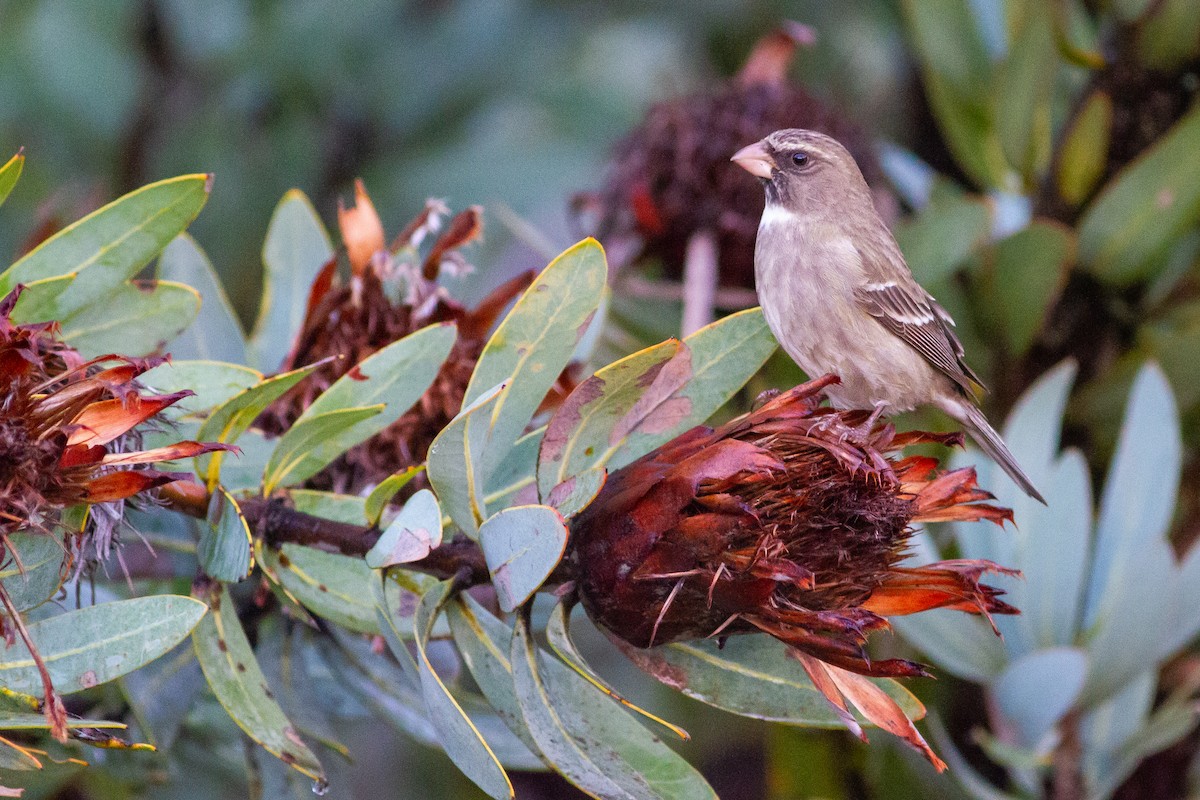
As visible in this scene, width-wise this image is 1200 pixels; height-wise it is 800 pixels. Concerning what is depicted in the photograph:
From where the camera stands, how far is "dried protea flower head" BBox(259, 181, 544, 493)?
1.31 meters

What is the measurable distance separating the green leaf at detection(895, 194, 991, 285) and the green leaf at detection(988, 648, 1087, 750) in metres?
0.58

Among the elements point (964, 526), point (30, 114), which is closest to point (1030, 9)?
point (964, 526)

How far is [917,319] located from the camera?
177 cm

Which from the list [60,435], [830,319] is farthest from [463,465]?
[830,319]

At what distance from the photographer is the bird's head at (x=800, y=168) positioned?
1.80 meters

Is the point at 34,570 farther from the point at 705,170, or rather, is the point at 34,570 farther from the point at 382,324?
the point at 705,170

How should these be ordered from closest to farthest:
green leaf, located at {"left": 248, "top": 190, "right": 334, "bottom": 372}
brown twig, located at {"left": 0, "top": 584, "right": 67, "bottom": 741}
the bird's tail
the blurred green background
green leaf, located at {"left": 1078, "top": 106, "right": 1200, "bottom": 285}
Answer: brown twig, located at {"left": 0, "top": 584, "right": 67, "bottom": 741} → green leaf, located at {"left": 248, "top": 190, "right": 334, "bottom": 372} → the bird's tail → green leaf, located at {"left": 1078, "top": 106, "right": 1200, "bottom": 285} → the blurred green background

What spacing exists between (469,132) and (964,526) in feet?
4.76

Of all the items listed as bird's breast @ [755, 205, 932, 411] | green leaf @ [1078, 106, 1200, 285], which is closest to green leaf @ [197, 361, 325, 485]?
bird's breast @ [755, 205, 932, 411]

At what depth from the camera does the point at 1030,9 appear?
1.75 m

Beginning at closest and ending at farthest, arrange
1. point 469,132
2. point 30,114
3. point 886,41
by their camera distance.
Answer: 1. point 30,114
2. point 469,132
3. point 886,41

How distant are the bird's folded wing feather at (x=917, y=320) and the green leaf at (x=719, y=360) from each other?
702 mm

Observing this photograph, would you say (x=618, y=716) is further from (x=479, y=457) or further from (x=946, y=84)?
(x=946, y=84)

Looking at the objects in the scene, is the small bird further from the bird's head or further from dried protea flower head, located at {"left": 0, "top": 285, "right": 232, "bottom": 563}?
dried protea flower head, located at {"left": 0, "top": 285, "right": 232, "bottom": 563}
